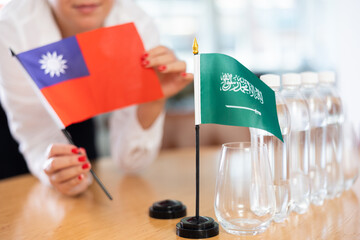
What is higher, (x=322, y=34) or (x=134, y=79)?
(x=322, y=34)

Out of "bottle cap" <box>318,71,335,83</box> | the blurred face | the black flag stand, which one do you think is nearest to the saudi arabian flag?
the black flag stand

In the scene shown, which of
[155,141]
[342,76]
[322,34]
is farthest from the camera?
[322,34]

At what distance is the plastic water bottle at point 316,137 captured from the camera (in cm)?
100

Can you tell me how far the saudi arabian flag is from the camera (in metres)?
0.79

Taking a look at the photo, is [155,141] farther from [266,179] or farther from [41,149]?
[266,179]

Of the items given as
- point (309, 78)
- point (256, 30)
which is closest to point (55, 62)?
point (309, 78)

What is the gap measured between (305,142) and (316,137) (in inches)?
3.5

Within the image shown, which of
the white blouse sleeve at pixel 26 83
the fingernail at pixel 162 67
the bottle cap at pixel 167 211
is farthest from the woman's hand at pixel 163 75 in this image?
the bottle cap at pixel 167 211

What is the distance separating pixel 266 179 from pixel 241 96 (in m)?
0.15

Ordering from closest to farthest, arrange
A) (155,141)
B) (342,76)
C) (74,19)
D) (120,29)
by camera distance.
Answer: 1. (120,29)
2. (74,19)
3. (155,141)
4. (342,76)

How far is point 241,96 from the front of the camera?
0.80 meters

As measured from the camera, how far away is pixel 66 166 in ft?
3.60

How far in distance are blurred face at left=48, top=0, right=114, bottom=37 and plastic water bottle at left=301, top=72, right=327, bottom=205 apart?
0.63 metres

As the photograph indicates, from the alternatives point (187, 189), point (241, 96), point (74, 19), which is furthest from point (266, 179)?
point (74, 19)
